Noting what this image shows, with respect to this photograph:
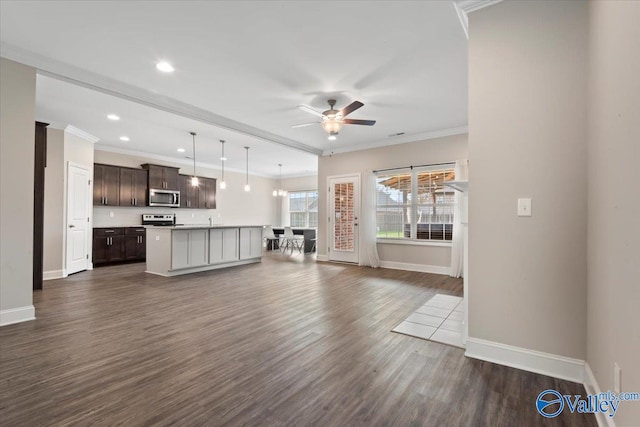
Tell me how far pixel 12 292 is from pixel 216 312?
2.05m

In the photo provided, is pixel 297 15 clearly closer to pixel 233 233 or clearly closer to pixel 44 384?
pixel 44 384

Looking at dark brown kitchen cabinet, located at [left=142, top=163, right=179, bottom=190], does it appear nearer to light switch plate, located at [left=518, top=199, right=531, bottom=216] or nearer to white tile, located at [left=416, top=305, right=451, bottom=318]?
white tile, located at [left=416, top=305, right=451, bottom=318]

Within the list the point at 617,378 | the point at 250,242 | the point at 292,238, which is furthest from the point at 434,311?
the point at 292,238

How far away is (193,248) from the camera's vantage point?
229 inches

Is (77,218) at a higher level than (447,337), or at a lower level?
higher

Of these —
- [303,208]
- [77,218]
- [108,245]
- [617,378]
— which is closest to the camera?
[617,378]

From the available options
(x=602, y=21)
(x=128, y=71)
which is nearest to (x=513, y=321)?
(x=602, y=21)

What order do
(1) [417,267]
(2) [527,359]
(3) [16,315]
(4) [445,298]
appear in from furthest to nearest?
(1) [417,267] < (4) [445,298] < (3) [16,315] < (2) [527,359]

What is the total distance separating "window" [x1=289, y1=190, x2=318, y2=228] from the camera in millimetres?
11148

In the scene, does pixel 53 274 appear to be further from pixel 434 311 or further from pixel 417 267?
pixel 417 267

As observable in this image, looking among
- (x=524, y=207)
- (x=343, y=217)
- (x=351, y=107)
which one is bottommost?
(x=343, y=217)

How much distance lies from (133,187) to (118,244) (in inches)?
58.5

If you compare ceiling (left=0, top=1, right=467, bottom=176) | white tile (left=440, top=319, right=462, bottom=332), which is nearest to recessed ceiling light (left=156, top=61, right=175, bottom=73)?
ceiling (left=0, top=1, right=467, bottom=176)

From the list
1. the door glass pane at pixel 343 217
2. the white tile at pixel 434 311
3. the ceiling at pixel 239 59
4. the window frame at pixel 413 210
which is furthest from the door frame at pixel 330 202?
the white tile at pixel 434 311
